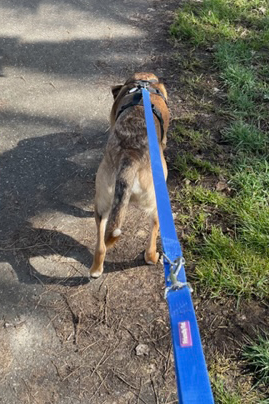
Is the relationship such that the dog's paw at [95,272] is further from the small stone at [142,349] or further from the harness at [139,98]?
the harness at [139,98]

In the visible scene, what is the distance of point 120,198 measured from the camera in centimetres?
276

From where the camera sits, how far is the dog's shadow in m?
3.61

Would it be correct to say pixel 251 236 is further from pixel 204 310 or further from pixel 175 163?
pixel 175 163

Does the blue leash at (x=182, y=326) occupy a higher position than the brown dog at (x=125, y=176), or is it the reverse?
the blue leash at (x=182, y=326)

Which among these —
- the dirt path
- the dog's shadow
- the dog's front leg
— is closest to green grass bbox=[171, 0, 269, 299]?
the dirt path

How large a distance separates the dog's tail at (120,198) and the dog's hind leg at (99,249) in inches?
20.2

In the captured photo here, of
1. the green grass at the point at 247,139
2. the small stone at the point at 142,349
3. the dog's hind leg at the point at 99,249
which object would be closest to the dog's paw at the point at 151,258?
the dog's hind leg at the point at 99,249

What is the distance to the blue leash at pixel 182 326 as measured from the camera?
136cm

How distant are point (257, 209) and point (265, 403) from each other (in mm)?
1706

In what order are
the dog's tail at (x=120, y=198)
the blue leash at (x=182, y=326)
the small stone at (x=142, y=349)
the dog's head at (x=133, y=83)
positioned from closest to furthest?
the blue leash at (x=182, y=326)
the dog's tail at (x=120, y=198)
the small stone at (x=142, y=349)
the dog's head at (x=133, y=83)

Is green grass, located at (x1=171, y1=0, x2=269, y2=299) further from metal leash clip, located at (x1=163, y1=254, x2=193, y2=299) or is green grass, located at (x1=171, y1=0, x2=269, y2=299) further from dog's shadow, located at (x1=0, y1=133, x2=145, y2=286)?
metal leash clip, located at (x1=163, y1=254, x2=193, y2=299)

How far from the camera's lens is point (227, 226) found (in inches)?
152

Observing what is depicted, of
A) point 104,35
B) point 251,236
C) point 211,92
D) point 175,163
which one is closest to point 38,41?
point 104,35

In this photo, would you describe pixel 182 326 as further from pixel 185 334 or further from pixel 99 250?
pixel 99 250
